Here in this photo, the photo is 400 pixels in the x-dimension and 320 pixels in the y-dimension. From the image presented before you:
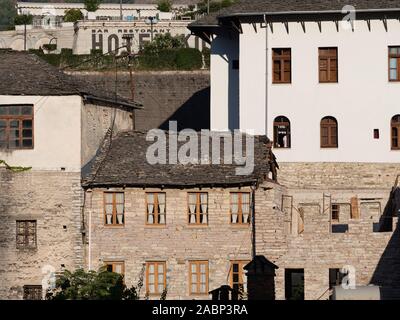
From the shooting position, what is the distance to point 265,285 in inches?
1471

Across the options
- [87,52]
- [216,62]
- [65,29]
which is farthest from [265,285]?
[65,29]

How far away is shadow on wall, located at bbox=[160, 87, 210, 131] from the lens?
75.2m

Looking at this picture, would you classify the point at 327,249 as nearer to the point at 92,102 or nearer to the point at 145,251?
the point at 145,251

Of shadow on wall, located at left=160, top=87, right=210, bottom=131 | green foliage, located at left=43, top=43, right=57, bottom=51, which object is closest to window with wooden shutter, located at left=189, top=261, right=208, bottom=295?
shadow on wall, located at left=160, top=87, right=210, bottom=131

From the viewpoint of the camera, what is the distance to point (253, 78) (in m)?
58.7

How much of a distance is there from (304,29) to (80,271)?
1775cm

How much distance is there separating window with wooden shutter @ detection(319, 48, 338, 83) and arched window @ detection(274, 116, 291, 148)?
77.7 inches

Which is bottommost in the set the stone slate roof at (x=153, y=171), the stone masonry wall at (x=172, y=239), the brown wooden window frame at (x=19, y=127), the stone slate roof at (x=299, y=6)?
the stone masonry wall at (x=172, y=239)

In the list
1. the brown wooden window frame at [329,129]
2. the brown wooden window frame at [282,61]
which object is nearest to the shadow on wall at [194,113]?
the brown wooden window frame at [282,61]

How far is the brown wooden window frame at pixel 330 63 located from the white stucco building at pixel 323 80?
0.04 metres

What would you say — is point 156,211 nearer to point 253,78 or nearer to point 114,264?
point 114,264

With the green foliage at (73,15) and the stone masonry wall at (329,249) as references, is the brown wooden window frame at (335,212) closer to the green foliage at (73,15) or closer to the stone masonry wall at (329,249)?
the stone masonry wall at (329,249)

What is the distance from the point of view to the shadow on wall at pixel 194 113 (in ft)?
247
